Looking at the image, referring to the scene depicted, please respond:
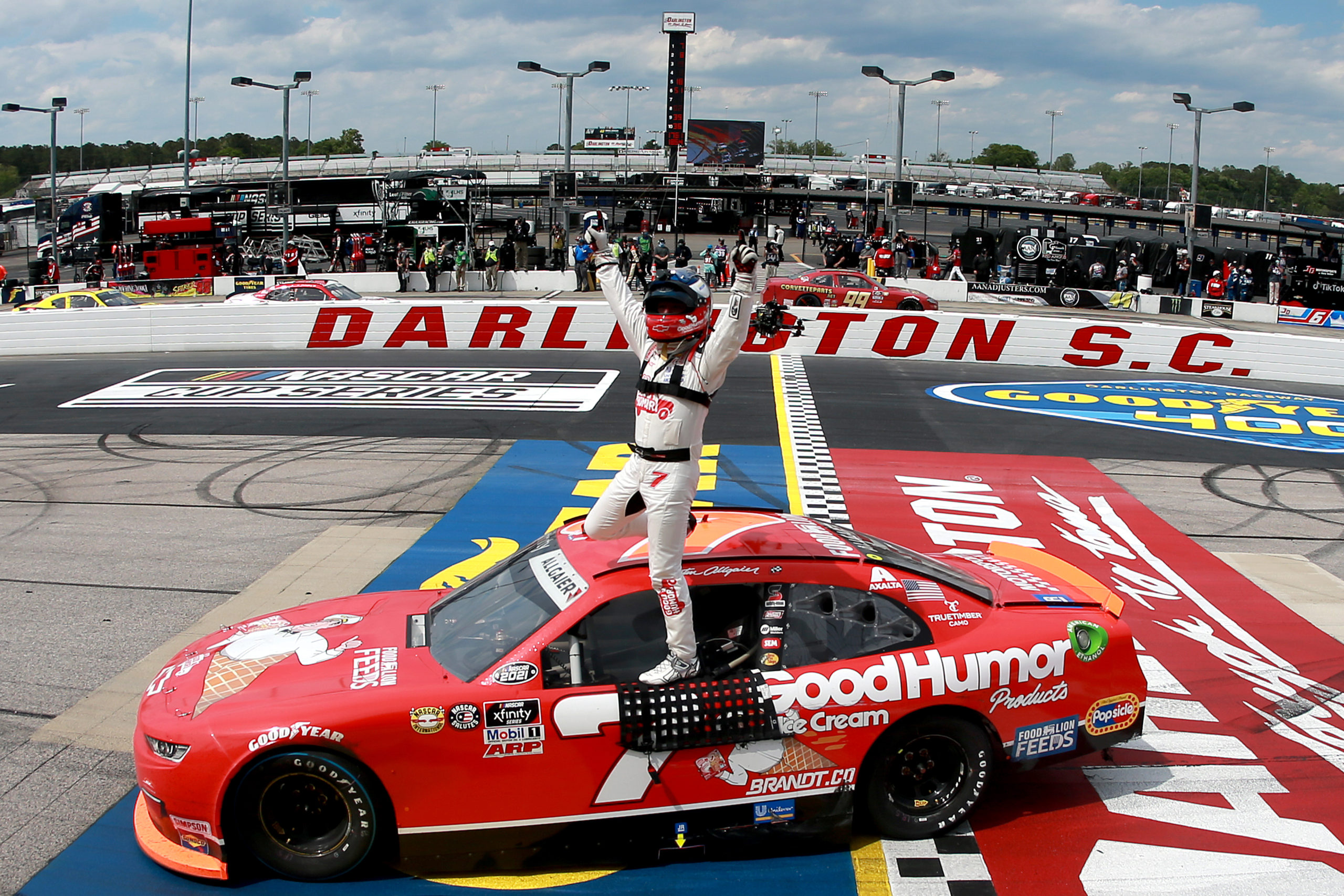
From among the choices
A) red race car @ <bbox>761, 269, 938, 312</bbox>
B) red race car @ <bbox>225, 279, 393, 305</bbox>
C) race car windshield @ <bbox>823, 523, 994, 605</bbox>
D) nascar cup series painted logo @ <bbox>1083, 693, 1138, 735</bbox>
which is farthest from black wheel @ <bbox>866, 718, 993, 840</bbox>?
red race car @ <bbox>761, 269, 938, 312</bbox>

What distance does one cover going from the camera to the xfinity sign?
73500mm

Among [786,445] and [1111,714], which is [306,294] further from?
[1111,714]

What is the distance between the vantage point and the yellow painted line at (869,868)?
407 centimetres

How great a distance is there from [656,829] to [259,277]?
3372cm

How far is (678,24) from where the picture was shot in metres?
73.9

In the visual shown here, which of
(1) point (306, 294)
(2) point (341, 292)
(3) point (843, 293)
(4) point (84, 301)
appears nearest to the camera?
(1) point (306, 294)

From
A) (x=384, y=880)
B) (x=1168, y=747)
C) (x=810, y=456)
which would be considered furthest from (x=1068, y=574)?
(x=810, y=456)

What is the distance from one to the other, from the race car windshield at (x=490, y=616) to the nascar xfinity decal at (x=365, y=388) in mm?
9390

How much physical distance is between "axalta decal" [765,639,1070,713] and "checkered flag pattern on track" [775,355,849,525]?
439cm

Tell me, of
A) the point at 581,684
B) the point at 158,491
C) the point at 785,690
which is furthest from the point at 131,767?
the point at 158,491

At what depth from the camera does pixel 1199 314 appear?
110ft

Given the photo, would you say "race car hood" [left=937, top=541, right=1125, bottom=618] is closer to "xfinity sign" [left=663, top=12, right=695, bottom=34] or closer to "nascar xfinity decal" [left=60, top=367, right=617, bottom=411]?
"nascar xfinity decal" [left=60, top=367, right=617, bottom=411]

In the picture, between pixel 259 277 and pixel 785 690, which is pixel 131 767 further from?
pixel 259 277

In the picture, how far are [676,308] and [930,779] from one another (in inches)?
89.1
